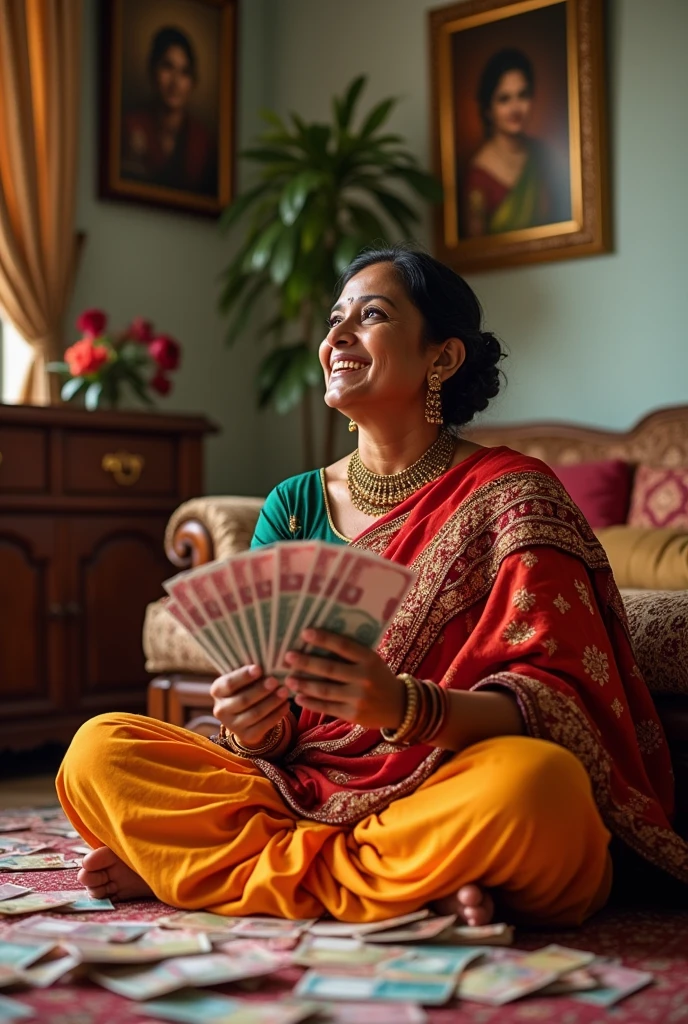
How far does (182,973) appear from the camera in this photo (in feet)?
5.52

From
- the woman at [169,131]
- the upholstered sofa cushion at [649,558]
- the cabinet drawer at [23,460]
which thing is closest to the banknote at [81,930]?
the upholstered sofa cushion at [649,558]

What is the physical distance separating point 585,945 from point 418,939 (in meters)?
0.27

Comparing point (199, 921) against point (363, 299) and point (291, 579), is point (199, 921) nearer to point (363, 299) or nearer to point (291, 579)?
point (291, 579)

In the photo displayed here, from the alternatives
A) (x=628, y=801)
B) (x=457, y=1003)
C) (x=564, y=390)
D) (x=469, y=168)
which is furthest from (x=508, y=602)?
(x=469, y=168)

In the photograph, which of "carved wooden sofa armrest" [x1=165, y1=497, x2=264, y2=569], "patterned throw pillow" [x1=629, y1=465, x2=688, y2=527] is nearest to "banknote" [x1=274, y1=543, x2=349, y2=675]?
"carved wooden sofa armrest" [x1=165, y1=497, x2=264, y2=569]

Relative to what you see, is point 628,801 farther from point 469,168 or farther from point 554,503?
point 469,168

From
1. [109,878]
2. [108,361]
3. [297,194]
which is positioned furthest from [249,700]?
[297,194]

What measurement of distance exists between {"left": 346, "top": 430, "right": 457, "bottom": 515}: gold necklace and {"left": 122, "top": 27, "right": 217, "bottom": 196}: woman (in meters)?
3.03

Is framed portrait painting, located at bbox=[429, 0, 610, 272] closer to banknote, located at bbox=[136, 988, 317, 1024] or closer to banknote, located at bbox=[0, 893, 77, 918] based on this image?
banknote, located at bbox=[0, 893, 77, 918]

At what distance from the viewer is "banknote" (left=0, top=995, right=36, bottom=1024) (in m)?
1.55

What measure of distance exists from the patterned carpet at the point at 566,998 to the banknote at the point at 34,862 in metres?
0.43

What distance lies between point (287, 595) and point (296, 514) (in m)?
0.76

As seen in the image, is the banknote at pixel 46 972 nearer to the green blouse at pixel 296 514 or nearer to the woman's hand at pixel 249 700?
the woman's hand at pixel 249 700

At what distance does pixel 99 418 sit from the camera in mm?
4004
